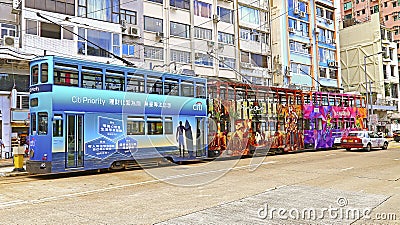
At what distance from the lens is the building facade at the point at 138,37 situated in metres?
23.8

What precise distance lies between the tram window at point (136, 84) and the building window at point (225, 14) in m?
22.0

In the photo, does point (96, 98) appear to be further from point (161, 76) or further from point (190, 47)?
point (190, 47)

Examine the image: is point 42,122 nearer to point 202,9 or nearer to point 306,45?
point 202,9

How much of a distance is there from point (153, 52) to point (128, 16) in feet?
11.0

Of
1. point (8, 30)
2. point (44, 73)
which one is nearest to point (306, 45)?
point (8, 30)

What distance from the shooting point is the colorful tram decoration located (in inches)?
805

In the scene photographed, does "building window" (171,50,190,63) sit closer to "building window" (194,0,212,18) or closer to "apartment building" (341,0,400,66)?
"building window" (194,0,212,18)

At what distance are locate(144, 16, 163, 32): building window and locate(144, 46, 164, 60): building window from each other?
5.12 ft

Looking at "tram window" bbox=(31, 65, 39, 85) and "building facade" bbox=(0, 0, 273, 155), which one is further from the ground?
"building facade" bbox=(0, 0, 273, 155)

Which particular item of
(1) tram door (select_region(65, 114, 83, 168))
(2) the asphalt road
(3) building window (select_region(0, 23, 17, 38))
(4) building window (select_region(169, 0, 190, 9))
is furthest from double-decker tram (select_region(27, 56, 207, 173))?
(4) building window (select_region(169, 0, 190, 9))

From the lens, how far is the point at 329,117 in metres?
28.3

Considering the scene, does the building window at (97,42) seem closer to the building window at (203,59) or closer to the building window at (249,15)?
the building window at (203,59)

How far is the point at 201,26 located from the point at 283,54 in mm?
11716

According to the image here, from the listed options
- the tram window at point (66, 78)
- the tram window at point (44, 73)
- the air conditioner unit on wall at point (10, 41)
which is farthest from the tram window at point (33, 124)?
the air conditioner unit on wall at point (10, 41)
